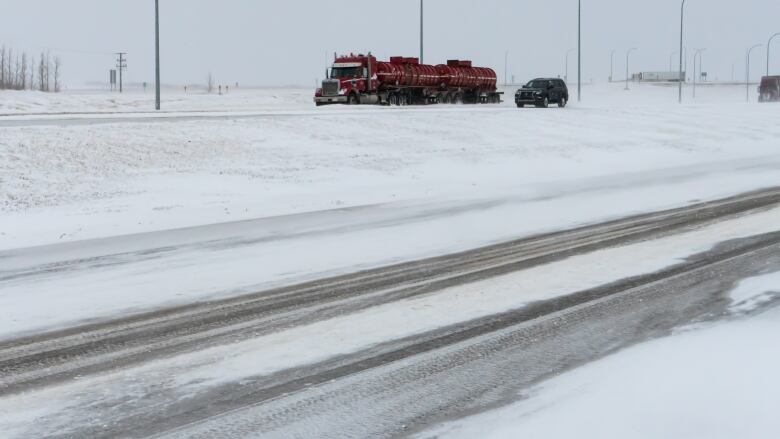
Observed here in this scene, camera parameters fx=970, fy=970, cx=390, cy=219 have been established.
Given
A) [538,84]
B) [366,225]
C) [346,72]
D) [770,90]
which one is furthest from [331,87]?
[770,90]

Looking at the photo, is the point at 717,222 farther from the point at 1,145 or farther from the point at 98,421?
the point at 1,145

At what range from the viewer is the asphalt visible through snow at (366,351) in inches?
217

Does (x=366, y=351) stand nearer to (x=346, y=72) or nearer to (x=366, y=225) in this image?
(x=366, y=225)

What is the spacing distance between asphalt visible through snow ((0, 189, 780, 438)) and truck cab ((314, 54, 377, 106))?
37889 mm

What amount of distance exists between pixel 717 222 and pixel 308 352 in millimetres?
8737

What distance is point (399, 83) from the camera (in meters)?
50.6

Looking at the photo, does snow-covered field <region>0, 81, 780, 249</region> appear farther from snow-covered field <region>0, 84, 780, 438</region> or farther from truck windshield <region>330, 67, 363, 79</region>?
truck windshield <region>330, 67, 363, 79</region>

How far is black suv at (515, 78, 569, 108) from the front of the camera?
49719 mm

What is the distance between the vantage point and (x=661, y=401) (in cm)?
574

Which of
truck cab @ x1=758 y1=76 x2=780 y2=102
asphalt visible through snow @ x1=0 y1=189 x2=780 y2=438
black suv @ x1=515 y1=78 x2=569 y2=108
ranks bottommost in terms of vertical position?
asphalt visible through snow @ x1=0 y1=189 x2=780 y2=438

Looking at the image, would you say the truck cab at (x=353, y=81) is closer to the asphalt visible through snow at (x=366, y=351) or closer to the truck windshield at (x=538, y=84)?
the truck windshield at (x=538, y=84)

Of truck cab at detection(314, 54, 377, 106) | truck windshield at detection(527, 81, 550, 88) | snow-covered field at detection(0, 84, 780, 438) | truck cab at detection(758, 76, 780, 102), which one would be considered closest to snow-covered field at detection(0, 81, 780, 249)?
snow-covered field at detection(0, 84, 780, 438)

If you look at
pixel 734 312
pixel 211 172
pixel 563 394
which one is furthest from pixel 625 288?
pixel 211 172

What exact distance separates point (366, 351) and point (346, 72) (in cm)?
4211
